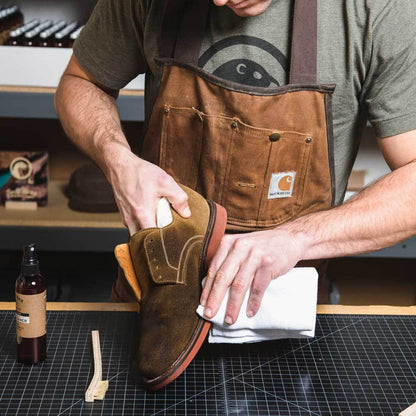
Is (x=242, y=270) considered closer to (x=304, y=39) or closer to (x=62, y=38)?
(x=304, y=39)

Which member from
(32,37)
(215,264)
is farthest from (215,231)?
(32,37)

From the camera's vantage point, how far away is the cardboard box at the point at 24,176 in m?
2.36

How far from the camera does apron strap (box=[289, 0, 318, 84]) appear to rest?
125 cm

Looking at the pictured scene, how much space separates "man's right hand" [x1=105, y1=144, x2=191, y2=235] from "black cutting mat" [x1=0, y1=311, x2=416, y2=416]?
0.65ft

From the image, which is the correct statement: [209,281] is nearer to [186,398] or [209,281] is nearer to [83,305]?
[186,398]

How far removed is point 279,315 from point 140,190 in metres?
0.32

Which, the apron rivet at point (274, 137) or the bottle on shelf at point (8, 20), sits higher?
the apron rivet at point (274, 137)

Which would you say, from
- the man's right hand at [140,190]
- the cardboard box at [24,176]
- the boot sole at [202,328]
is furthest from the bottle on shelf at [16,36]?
the boot sole at [202,328]

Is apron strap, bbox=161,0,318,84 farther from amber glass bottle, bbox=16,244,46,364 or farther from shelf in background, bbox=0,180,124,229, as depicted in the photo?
shelf in background, bbox=0,180,124,229

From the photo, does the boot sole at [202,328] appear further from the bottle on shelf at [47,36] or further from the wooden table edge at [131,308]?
the bottle on shelf at [47,36]

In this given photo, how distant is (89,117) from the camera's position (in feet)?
4.75

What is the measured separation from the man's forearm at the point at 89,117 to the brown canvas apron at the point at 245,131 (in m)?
0.10

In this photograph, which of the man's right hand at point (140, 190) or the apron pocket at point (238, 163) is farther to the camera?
the apron pocket at point (238, 163)

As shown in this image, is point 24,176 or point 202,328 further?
point 24,176
